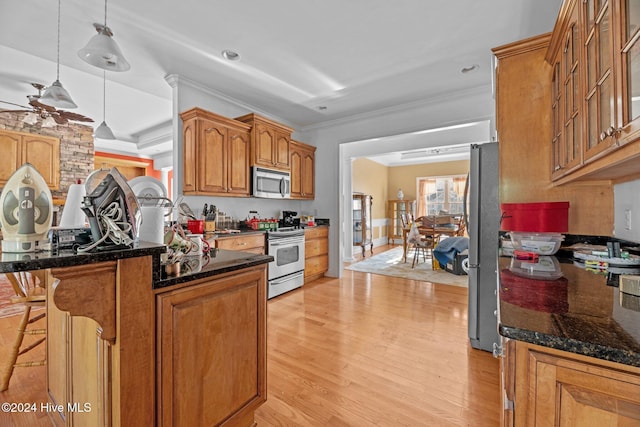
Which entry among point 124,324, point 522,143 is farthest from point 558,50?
point 124,324

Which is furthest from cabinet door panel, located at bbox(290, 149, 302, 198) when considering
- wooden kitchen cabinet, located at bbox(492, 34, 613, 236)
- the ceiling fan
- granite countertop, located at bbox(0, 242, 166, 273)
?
granite countertop, located at bbox(0, 242, 166, 273)

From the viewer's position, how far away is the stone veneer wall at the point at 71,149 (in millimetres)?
4871

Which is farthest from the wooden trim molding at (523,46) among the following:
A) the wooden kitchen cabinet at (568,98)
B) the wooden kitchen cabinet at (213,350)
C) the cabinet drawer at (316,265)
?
the cabinet drawer at (316,265)

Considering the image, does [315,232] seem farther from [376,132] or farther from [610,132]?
[610,132]

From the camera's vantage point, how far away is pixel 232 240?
3.19m

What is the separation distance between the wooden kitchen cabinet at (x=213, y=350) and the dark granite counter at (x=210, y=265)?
38 mm

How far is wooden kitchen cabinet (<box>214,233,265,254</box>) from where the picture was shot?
3.08 metres

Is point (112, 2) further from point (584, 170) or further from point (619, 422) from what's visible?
point (619, 422)

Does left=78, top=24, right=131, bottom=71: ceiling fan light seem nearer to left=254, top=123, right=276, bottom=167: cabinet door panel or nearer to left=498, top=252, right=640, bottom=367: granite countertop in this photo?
left=254, top=123, right=276, bottom=167: cabinet door panel

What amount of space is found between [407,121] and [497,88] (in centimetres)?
213

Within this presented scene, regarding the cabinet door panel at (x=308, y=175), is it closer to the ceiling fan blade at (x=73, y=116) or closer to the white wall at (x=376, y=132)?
the white wall at (x=376, y=132)

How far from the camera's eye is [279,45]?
2693mm

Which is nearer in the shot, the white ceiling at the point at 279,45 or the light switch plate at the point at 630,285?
the light switch plate at the point at 630,285

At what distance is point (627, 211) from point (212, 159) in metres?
3.55
